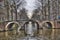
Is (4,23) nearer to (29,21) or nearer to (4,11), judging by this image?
(4,11)

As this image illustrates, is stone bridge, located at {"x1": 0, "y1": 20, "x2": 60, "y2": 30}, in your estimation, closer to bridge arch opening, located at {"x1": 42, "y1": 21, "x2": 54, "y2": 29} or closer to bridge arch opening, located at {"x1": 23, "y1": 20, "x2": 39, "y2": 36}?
bridge arch opening, located at {"x1": 42, "y1": 21, "x2": 54, "y2": 29}

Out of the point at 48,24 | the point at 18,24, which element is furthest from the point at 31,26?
the point at 48,24

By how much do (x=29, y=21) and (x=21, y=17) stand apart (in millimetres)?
514

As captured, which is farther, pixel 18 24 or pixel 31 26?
pixel 31 26

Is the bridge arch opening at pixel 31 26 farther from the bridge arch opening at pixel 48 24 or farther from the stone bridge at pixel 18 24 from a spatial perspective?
the bridge arch opening at pixel 48 24

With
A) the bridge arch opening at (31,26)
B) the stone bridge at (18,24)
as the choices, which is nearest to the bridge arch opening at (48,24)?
the stone bridge at (18,24)

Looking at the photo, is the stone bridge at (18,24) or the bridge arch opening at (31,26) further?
the bridge arch opening at (31,26)

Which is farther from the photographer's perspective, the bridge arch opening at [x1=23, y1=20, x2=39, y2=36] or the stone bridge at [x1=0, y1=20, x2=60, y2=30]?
the bridge arch opening at [x1=23, y1=20, x2=39, y2=36]

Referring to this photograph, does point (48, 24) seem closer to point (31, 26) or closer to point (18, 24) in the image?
point (31, 26)

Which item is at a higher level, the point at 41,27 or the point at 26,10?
the point at 26,10

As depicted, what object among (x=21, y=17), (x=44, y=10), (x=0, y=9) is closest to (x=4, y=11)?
(x=0, y=9)

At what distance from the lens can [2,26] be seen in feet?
35.6

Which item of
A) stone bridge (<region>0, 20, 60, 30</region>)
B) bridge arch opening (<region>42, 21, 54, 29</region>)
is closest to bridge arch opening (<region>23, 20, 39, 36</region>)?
stone bridge (<region>0, 20, 60, 30</region>)

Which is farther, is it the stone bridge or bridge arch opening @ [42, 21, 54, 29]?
bridge arch opening @ [42, 21, 54, 29]
